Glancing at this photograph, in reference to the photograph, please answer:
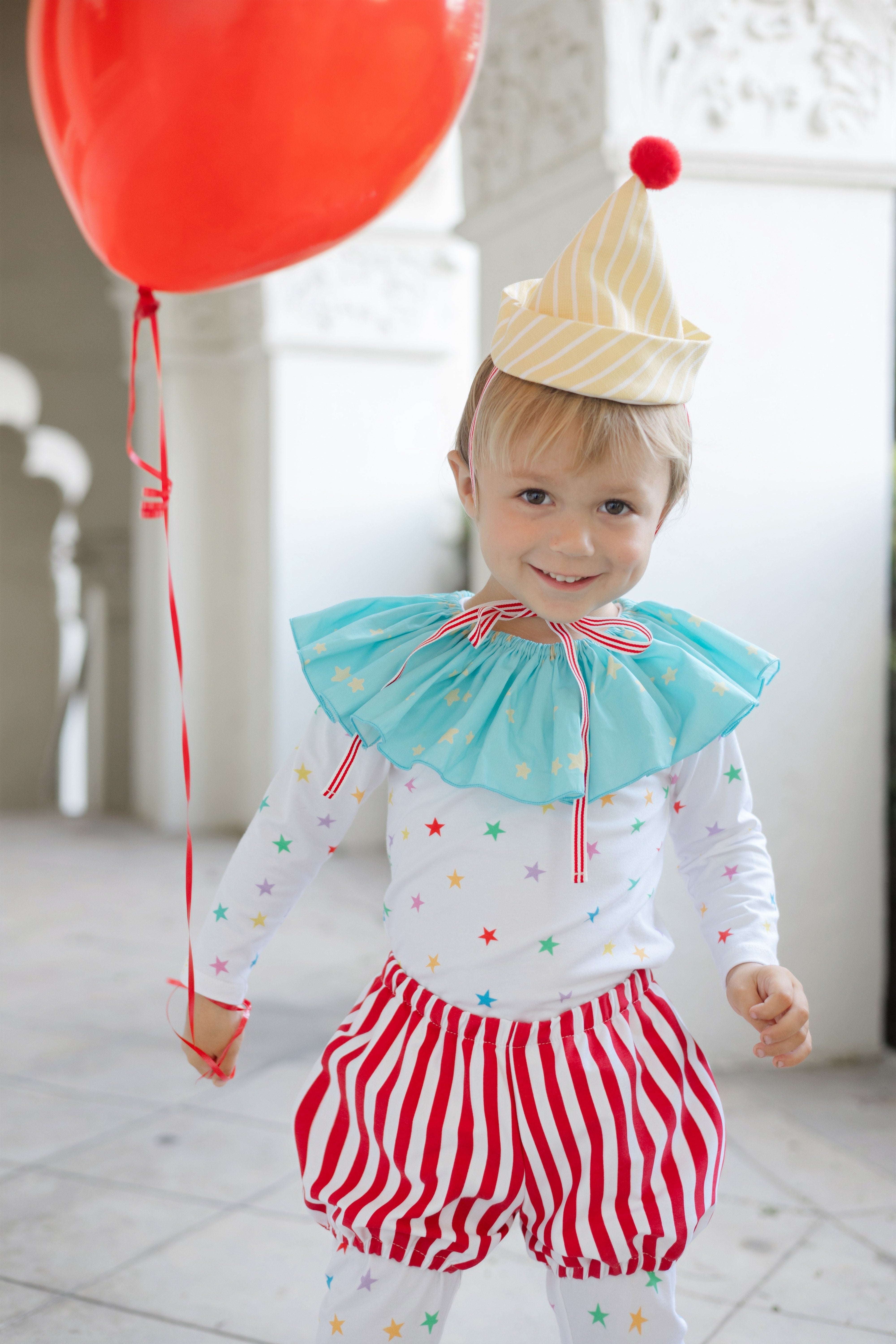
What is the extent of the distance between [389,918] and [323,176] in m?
0.77

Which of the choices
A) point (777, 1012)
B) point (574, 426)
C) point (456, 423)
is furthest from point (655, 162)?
point (456, 423)

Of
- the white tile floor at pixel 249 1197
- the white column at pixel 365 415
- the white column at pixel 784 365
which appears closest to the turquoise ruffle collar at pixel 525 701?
the white tile floor at pixel 249 1197

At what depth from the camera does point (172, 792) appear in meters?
6.14

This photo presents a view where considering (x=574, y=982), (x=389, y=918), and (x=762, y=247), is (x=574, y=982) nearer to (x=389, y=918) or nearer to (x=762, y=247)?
(x=389, y=918)

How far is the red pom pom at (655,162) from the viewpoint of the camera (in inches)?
44.7

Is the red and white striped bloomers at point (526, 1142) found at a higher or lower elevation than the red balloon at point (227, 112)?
lower

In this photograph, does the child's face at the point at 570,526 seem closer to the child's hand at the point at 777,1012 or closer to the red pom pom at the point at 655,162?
the red pom pom at the point at 655,162

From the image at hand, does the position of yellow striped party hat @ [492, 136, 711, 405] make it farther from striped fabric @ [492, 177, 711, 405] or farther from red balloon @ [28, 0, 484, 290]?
red balloon @ [28, 0, 484, 290]

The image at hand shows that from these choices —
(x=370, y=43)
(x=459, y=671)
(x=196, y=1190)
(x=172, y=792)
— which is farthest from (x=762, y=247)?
(x=172, y=792)

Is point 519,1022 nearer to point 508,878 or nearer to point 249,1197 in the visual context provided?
point 508,878

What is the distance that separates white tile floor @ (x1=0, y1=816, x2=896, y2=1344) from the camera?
1.76 m

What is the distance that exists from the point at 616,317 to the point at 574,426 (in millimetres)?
112

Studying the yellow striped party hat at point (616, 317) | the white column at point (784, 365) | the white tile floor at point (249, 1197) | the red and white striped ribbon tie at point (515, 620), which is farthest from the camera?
the white column at point (784, 365)

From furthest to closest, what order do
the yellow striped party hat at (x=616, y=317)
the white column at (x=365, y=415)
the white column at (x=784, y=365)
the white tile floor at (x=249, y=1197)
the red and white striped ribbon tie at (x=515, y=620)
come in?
the white column at (x=365, y=415) < the white column at (x=784, y=365) < the white tile floor at (x=249, y=1197) < the red and white striped ribbon tie at (x=515, y=620) < the yellow striped party hat at (x=616, y=317)
